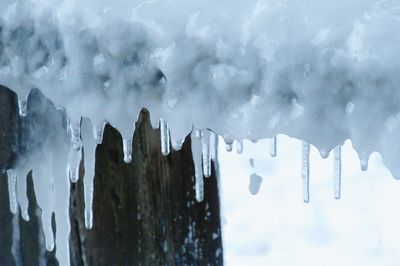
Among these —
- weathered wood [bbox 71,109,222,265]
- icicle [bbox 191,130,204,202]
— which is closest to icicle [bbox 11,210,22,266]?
weathered wood [bbox 71,109,222,265]

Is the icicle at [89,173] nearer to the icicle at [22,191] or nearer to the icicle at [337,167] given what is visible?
the icicle at [22,191]

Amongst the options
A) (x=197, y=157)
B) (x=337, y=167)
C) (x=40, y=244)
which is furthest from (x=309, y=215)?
(x=337, y=167)

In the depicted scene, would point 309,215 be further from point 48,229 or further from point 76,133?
point 76,133

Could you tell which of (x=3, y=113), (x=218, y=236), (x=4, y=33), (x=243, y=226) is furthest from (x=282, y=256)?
(x=4, y=33)

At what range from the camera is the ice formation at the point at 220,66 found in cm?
116

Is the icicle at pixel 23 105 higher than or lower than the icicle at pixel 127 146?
higher

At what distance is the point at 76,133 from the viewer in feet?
5.38

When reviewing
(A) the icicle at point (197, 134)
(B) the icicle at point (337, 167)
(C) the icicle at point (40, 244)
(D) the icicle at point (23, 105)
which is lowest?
(C) the icicle at point (40, 244)

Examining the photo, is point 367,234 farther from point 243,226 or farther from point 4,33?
point 4,33

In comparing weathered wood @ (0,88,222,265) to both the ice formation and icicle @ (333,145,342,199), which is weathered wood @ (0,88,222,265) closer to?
the ice formation

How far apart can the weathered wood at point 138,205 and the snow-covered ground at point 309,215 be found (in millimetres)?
2281

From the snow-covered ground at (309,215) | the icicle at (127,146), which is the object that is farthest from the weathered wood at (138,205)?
the snow-covered ground at (309,215)

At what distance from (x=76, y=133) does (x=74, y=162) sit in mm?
197

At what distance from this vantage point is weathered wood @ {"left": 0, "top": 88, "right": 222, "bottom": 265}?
1.90 m
